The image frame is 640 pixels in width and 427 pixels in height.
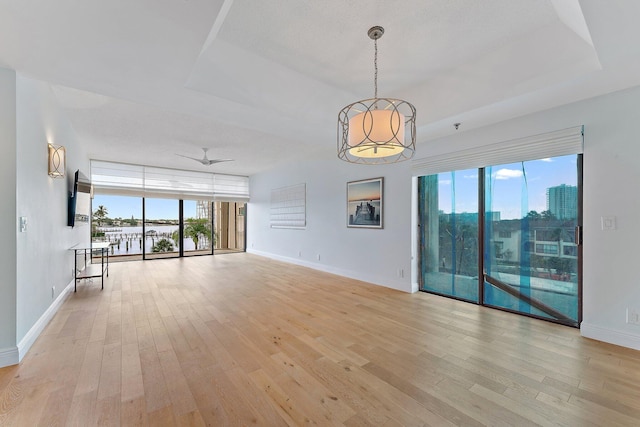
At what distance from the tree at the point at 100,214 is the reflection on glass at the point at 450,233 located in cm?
803

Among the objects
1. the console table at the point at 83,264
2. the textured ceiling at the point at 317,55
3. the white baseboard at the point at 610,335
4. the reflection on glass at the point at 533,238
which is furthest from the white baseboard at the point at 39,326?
the white baseboard at the point at 610,335

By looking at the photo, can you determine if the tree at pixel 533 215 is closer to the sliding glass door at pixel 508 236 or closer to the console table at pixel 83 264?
the sliding glass door at pixel 508 236

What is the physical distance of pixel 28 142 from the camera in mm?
2561

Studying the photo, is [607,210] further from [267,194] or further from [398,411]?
[267,194]

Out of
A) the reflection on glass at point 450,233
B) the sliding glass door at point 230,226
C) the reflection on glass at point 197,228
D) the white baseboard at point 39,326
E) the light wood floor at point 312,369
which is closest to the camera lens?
the light wood floor at point 312,369

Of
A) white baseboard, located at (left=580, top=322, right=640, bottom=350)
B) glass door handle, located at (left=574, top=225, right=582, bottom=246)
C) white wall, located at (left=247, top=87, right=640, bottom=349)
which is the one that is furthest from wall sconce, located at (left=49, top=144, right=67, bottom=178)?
white baseboard, located at (left=580, top=322, right=640, bottom=350)

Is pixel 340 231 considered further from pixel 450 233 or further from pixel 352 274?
pixel 450 233

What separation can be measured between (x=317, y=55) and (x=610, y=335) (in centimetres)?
401

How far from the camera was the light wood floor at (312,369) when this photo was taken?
65.4 inches

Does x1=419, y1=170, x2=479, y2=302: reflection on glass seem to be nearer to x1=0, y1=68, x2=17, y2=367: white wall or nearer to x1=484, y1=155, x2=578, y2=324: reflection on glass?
x1=484, y1=155, x2=578, y2=324: reflection on glass

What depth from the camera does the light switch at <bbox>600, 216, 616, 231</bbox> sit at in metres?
2.68

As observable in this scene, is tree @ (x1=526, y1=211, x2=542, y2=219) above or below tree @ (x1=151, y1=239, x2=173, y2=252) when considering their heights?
above

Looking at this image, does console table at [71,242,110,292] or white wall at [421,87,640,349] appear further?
console table at [71,242,110,292]

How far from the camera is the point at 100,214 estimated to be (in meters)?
7.21
